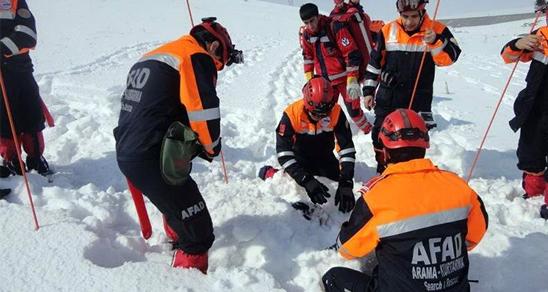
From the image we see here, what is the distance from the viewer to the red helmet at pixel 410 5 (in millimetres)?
3961

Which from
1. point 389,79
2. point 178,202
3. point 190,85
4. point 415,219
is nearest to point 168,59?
point 190,85

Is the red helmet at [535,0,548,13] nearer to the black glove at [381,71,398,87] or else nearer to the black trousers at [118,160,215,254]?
the black glove at [381,71,398,87]

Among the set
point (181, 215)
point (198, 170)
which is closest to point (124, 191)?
point (198, 170)

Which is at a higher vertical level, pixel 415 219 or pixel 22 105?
pixel 22 105

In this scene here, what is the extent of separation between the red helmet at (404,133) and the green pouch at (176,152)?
1.24 m

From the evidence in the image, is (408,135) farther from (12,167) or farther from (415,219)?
(12,167)

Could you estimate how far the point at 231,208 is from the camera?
12.6 feet

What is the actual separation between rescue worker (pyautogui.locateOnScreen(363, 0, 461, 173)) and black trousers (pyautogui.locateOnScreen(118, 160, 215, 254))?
238 cm

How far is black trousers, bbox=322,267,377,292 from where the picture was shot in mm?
2713

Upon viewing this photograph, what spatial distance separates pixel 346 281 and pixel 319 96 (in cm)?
179

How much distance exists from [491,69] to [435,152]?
23.7ft

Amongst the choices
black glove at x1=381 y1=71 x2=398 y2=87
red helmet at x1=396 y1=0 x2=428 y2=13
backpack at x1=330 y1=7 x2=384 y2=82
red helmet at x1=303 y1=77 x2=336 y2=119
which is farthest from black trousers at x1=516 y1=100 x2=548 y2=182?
backpack at x1=330 y1=7 x2=384 y2=82

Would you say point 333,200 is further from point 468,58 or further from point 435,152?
point 468,58

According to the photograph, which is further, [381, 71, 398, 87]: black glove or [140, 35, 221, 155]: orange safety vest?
[381, 71, 398, 87]: black glove
